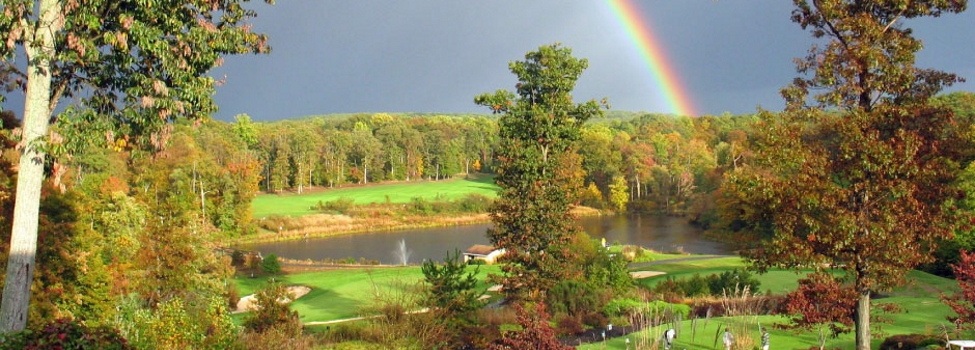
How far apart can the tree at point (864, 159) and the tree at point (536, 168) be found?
403 inches

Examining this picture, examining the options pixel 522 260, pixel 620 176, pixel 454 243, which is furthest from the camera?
pixel 620 176

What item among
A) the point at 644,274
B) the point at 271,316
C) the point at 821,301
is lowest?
the point at 644,274

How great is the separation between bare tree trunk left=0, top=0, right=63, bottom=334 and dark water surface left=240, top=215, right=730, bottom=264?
38.3m

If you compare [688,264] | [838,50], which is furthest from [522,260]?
[688,264]

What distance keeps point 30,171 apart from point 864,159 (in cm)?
1040

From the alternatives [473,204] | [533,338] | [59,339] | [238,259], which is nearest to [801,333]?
[533,338]

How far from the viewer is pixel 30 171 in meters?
8.65

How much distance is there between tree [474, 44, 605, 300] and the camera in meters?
19.8

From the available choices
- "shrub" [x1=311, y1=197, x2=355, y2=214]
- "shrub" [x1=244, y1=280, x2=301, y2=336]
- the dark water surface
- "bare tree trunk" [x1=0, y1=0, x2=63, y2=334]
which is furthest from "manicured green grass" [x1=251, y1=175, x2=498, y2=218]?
"bare tree trunk" [x1=0, y1=0, x2=63, y2=334]

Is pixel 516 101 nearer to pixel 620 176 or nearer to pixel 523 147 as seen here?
pixel 523 147

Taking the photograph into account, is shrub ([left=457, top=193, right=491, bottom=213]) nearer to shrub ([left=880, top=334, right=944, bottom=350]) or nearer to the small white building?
the small white building

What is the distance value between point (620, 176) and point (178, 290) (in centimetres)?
7408

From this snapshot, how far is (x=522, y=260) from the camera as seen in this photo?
65.7ft

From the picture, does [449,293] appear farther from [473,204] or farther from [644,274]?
[473,204]
